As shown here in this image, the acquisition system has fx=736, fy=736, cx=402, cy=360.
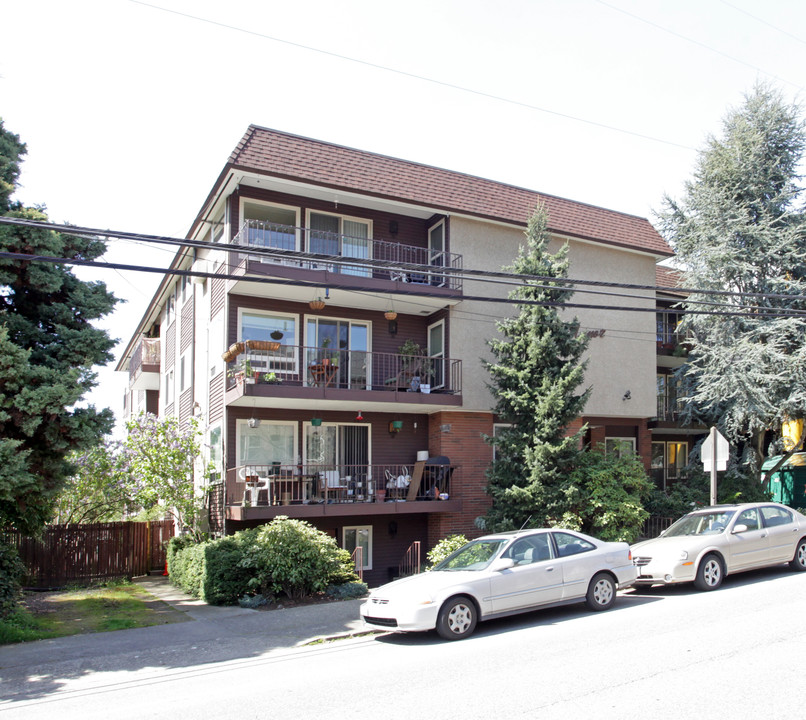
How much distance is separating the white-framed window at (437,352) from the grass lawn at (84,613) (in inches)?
334

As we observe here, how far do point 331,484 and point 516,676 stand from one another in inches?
409

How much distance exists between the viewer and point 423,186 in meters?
19.5

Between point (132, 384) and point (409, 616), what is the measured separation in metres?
23.6

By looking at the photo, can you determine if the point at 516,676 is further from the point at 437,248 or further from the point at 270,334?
the point at 437,248

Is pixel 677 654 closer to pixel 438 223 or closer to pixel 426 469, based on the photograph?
pixel 426 469

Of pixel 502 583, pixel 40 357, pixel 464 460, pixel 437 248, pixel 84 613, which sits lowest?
pixel 84 613

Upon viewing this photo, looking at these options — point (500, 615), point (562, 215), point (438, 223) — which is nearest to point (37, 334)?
point (500, 615)

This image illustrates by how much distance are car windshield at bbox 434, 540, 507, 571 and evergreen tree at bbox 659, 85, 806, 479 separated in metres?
12.5

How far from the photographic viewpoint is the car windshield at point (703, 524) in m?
13.0

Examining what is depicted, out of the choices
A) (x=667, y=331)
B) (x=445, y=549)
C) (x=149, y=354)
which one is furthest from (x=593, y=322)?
(x=149, y=354)

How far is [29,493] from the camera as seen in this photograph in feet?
40.4

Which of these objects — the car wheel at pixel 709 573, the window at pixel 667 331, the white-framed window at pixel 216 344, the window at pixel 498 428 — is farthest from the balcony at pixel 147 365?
the car wheel at pixel 709 573

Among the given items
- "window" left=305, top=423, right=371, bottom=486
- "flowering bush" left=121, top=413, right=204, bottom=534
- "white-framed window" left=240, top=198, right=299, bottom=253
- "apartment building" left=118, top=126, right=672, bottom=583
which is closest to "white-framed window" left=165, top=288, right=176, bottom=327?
"apartment building" left=118, top=126, right=672, bottom=583

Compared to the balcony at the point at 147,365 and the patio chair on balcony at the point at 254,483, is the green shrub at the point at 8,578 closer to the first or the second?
the patio chair on balcony at the point at 254,483
